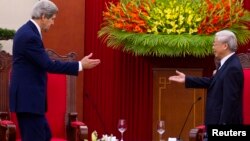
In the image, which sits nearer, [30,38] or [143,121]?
[30,38]

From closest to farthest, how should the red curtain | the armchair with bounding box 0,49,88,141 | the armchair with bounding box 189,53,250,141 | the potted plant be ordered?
the armchair with bounding box 189,53,250,141 → the armchair with bounding box 0,49,88,141 → the potted plant → the red curtain

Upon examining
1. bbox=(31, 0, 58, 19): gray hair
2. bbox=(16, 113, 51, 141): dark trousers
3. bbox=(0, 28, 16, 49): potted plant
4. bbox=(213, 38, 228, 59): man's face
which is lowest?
bbox=(16, 113, 51, 141): dark trousers

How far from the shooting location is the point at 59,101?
5047 millimetres

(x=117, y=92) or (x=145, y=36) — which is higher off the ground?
(x=145, y=36)

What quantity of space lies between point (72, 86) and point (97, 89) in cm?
109

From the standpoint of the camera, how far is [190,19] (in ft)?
17.2

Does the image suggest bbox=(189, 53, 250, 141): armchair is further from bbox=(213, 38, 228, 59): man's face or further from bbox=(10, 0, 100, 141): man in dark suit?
bbox=(10, 0, 100, 141): man in dark suit

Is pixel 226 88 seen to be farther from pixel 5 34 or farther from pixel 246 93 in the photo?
pixel 5 34

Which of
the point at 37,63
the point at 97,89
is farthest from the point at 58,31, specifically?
the point at 37,63

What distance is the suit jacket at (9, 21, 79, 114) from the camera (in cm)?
412

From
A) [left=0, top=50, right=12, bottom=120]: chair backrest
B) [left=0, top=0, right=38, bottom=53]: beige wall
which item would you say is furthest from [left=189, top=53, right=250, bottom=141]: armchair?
[left=0, top=0, right=38, bottom=53]: beige wall

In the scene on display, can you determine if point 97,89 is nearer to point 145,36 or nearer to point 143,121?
point 143,121

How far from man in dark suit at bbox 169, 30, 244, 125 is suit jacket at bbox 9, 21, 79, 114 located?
99 cm

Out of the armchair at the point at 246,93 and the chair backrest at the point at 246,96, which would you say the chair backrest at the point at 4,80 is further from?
the chair backrest at the point at 246,96
